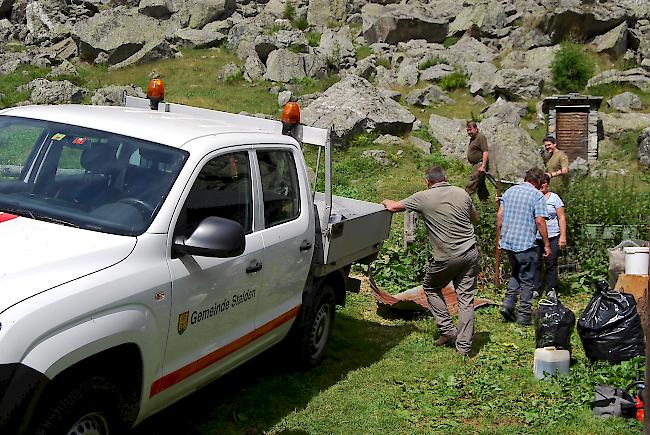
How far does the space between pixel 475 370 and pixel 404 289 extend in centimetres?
269

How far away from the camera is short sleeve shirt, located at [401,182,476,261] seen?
723 centimetres

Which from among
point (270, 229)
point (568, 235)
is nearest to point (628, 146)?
point (568, 235)

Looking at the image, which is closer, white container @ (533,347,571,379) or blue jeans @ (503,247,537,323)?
white container @ (533,347,571,379)

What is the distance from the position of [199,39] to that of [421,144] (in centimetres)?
1969

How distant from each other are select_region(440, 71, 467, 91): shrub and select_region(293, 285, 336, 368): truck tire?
23.1 metres

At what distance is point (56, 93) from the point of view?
2547cm

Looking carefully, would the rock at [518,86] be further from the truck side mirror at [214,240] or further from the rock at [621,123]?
the truck side mirror at [214,240]

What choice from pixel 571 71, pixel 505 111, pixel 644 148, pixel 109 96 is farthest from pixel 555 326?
pixel 571 71

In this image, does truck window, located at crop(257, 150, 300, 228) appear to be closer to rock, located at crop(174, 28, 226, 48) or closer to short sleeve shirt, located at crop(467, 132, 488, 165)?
short sleeve shirt, located at crop(467, 132, 488, 165)

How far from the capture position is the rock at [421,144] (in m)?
20.2

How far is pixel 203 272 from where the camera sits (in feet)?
14.9

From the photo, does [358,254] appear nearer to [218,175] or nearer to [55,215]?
[218,175]

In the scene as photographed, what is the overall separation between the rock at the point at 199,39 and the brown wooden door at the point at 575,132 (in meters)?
20.4

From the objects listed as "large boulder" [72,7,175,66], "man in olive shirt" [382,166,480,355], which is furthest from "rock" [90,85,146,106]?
"man in olive shirt" [382,166,480,355]
